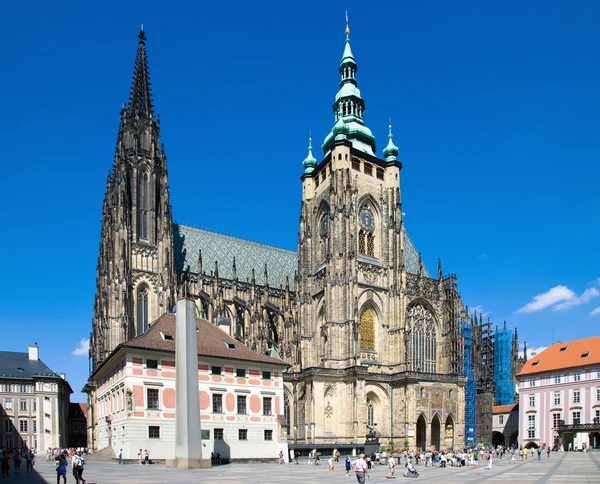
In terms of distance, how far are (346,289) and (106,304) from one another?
2386 cm

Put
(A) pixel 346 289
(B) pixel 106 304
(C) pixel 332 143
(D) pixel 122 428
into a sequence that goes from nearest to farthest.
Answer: (D) pixel 122 428, (B) pixel 106 304, (A) pixel 346 289, (C) pixel 332 143

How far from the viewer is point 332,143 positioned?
70.8 meters

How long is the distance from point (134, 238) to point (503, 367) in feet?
180

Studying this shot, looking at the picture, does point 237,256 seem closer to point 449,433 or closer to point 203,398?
point 449,433

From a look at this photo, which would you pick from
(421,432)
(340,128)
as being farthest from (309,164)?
(421,432)

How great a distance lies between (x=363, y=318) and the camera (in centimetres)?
6781

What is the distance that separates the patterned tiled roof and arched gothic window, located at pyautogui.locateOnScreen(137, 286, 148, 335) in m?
8.08

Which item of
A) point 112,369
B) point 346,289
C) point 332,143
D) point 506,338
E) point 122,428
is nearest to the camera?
point 122,428

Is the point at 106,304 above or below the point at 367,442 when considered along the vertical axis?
above

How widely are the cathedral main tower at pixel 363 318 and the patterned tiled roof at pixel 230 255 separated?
8.62m

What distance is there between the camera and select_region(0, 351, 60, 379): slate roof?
2913 inches

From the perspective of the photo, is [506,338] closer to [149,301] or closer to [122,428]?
[149,301]

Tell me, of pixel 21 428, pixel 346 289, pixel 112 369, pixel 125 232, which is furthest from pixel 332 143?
pixel 21 428

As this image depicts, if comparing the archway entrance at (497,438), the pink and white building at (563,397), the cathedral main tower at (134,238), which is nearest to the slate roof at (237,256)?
the cathedral main tower at (134,238)
